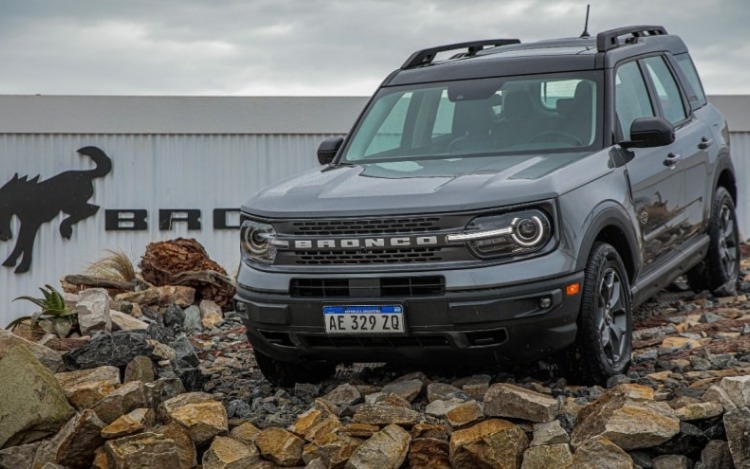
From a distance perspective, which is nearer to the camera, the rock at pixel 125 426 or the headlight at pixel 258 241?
the rock at pixel 125 426

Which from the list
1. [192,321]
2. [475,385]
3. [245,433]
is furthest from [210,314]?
[475,385]


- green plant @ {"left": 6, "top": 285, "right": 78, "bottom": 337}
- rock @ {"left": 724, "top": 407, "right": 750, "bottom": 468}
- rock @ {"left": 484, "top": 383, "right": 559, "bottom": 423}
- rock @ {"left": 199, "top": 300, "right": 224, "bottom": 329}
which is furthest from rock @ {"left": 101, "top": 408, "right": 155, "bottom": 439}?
→ rock @ {"left": 199, "top": 300, "right": 224, "bottom": 329}

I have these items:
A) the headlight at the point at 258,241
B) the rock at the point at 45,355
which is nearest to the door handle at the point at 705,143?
the headlight at the point at 258,241

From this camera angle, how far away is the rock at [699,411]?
6074mm

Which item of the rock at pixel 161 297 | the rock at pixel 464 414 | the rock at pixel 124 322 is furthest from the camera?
the rock at pixel 161 297

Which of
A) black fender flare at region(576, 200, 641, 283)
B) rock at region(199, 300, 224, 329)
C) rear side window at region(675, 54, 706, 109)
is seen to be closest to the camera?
black fender flare at region(576, 200, 641, 283)

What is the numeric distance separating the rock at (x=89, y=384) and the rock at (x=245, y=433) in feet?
3.39

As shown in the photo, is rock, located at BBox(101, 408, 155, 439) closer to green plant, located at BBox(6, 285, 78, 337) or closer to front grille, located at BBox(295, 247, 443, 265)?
front grille, located at BBox(295, 247, 443, 265)

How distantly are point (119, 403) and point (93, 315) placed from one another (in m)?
2.30

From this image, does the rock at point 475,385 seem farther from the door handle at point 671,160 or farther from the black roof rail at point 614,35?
the black roof rail at point 614,35

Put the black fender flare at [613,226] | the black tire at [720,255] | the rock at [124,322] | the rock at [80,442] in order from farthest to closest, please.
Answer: the black tire at [720,255]
the rock at [124,322]
the rock at [80,442]
the black fender flare at [613,226]

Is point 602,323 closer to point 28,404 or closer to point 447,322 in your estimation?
point 447,322

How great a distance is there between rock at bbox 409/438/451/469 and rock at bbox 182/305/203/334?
A: 13.8 ft

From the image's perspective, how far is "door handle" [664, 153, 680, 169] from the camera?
26.9 ft
